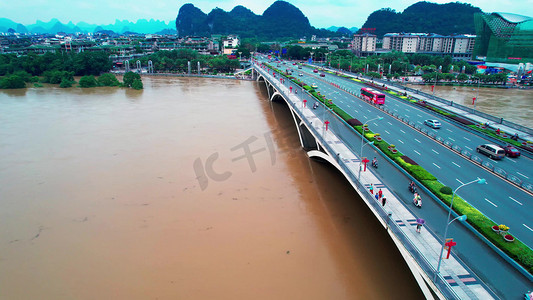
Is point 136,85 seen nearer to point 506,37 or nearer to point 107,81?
point 107,81

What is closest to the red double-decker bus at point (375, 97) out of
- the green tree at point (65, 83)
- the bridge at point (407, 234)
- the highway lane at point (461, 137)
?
the highway lane at point (461, 137)

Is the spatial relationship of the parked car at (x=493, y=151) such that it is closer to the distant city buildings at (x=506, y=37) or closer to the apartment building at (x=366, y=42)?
the distant city buildings at (x=506, y=37)

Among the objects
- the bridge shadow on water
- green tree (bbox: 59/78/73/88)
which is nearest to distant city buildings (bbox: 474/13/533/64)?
the bridge shadow on water

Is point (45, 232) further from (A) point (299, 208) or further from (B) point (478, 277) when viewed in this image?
(B) point (478, 277)

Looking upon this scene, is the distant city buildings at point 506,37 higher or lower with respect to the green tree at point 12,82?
higher

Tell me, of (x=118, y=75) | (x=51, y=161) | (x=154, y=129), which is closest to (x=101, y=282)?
(x=51, y=161)

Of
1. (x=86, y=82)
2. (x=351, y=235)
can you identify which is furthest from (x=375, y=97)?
(x=86, y=82)

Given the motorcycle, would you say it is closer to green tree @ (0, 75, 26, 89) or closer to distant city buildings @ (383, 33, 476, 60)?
green tree @ (0, 75, 26, 89)
